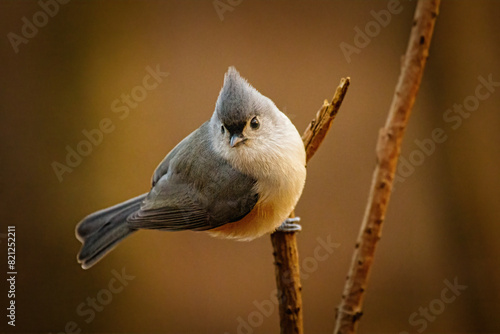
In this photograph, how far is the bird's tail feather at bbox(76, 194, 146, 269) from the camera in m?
1.36

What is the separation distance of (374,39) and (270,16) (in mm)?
501

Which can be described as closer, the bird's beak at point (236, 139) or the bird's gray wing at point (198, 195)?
the bird's beak at point (236, 139)

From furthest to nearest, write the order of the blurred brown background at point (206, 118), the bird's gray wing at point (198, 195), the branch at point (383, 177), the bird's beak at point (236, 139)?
the blurred brown background at point (206, 118) → the branch at point (383, 177) → the bird's gray wing at point (198, 195) → the bird's beak at point (236, 139)

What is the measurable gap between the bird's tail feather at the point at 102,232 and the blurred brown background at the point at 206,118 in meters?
0.62

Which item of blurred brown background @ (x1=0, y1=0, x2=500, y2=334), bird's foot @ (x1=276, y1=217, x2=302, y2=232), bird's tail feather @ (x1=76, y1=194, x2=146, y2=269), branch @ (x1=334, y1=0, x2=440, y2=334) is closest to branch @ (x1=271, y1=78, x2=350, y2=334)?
bird's foot @ (x1=276, y1=217, x2=302, y2=232)

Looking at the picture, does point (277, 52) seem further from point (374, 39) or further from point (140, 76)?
point (140, 76)

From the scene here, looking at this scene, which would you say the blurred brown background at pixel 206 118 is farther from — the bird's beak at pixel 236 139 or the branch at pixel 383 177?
the bird's beak at pixel 236 139

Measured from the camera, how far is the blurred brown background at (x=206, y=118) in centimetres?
192

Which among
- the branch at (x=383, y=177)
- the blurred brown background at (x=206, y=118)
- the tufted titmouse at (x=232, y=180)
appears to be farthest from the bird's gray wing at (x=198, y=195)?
the blurred brown background at (x=206, y=118)

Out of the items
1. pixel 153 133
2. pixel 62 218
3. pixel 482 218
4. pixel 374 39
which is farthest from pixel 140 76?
pixel 482 218

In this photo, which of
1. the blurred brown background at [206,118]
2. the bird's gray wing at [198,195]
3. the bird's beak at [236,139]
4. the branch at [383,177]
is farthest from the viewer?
the blurred brown background at [206,118]

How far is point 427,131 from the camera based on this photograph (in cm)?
219

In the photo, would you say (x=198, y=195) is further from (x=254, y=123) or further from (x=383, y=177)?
(x=383, y=177)

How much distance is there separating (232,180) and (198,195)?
0.38 feet
